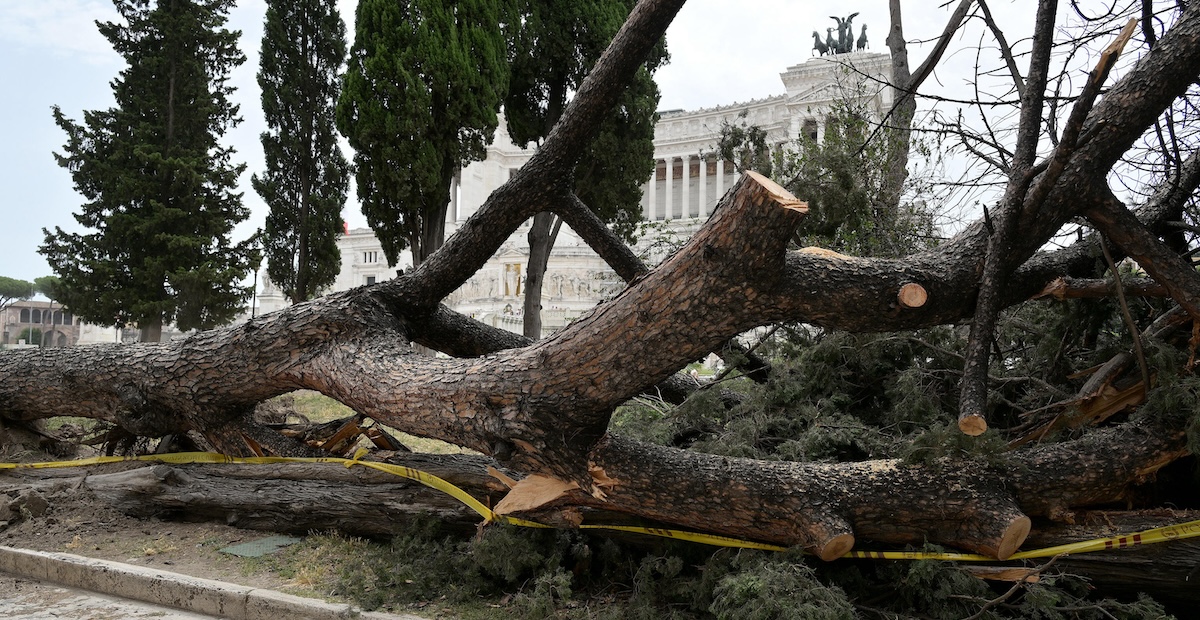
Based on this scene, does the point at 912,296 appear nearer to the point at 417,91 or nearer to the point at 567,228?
the point at 417,91

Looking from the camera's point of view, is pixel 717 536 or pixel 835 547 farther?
pixel 717 536

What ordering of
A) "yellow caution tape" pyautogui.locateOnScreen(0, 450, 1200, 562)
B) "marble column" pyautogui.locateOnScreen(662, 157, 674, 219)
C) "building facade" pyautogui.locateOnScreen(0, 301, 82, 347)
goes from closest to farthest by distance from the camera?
"yellow caution tape" pyautogui.locateOnScreen(0, 450, 1200, 562), "building facade" pyautogui.locateOnScreen(0, 301, 82, 347), "marble column" pyautogui.locateOnScreen(662, 157, 674, 219)

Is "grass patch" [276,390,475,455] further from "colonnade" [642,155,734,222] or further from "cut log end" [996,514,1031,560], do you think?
"colonnade" [642,155,734,222]

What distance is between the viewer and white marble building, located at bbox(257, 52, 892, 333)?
108ft

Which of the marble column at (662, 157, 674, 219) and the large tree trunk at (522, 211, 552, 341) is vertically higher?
the marble column at (662, 157, 674, 219)

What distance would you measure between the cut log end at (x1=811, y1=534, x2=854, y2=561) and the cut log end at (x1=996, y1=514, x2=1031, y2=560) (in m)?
0.57

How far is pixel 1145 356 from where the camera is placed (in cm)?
364

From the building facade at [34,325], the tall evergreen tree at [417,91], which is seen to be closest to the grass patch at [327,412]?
the tall evergreen tree at [417,91]

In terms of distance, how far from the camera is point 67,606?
3.80 m

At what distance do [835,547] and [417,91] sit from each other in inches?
406

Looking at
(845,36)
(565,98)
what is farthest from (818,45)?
(565,98)

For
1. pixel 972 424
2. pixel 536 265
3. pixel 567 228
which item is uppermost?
pixel 567 228

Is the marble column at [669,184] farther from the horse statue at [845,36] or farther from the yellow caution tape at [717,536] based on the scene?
the yellow caution tape at [717,536]

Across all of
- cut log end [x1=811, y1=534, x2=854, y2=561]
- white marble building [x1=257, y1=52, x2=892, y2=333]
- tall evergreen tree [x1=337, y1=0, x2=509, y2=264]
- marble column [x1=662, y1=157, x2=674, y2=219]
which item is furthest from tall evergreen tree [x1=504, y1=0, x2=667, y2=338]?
marble column [x1=662, y1=157, x2=674, y2=219]
